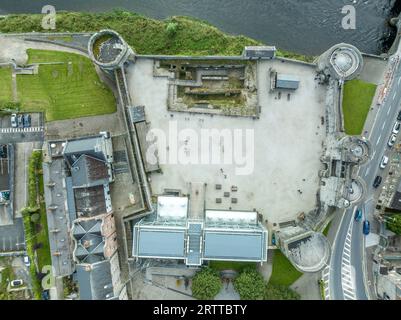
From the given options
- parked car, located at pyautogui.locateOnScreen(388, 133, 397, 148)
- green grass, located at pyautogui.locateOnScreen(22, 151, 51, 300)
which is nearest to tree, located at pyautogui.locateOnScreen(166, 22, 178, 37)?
green grass, located at pyautogui.locateOnScreen(22, 151, 51, 300)

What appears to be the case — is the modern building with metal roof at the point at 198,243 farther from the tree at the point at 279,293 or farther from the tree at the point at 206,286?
the tree at the point at 279,293

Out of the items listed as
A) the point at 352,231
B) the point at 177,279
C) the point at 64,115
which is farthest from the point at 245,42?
the point at 177,279

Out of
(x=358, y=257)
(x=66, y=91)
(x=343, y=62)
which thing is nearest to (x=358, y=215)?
(x=358, y=257)

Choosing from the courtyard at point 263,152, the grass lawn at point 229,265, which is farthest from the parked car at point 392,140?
the grass lawn at point 229,265

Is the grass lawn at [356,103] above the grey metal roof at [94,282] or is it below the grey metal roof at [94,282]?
above

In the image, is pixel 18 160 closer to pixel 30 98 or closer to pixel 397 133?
pixel 30 98

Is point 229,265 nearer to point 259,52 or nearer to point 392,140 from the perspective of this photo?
point 392,140

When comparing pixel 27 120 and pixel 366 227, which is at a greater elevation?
pixel 27 120

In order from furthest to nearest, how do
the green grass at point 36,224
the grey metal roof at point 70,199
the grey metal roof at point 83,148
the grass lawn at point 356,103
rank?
the grass lawn at point 356,103
the green grass at point 36,224
the grey metal roof at point 70,199
the grey metal roof at point 83,148

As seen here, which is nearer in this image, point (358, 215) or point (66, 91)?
point (358, 215)
